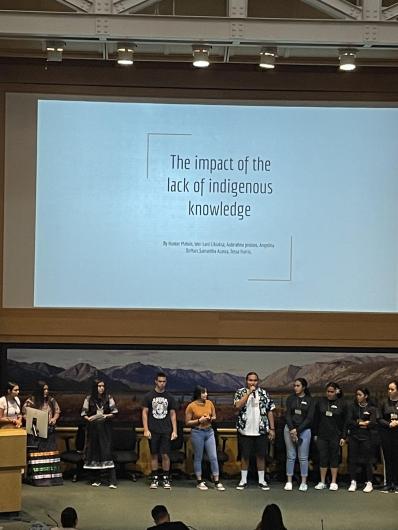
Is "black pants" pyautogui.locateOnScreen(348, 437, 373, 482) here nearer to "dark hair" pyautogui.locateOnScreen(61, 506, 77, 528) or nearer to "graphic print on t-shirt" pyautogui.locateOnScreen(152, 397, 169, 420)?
"graphic print on t-shirt" pyautogui.locateOnScreen(152, 397, 169, 420)

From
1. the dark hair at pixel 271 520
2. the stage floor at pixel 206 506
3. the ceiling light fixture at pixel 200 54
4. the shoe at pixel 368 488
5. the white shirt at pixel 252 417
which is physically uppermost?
the ceiling light fixture at pixel 200 54

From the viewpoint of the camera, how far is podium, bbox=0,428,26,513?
1088cm

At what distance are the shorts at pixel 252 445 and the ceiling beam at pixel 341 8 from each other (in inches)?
199

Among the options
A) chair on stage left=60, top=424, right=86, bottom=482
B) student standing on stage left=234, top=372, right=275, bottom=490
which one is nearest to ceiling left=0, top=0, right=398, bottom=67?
student standing on stage left=234, top=372, right=275, bottom=490

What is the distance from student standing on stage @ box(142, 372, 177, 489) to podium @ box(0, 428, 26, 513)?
1.95m

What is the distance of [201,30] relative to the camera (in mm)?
10250

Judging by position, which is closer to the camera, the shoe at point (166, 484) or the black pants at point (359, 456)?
the shoe at point (166, 484)

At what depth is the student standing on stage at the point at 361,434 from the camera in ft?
41.2

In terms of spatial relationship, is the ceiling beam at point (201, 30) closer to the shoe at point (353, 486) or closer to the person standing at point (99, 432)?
the person standing at point (99, 432)

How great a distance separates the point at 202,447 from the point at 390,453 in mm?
2210

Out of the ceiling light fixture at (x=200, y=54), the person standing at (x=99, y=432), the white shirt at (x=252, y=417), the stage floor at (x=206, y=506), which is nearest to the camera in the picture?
the ceiling light fixture at (x=200, y=54)

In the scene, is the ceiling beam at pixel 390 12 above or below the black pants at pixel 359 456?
above

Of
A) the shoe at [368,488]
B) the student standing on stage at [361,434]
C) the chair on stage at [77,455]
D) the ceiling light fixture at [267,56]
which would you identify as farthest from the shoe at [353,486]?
the ceiling light fixture at [267,56]

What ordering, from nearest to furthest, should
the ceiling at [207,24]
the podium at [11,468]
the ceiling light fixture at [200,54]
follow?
the ceiling at [207,24] → the ceiling light fixture at [200,54] → the podium at [11,468]
